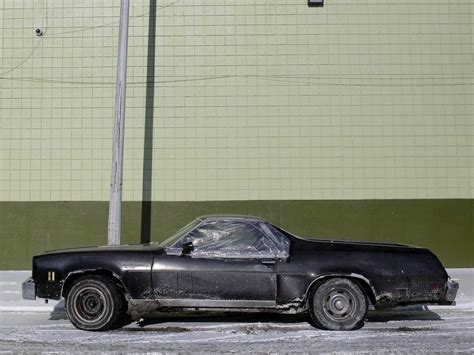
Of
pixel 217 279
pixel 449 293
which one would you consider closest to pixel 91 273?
pixel 217 279

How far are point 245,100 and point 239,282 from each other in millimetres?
5793

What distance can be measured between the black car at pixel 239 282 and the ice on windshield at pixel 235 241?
20 mm

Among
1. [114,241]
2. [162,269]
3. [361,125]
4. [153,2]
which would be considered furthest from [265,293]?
[153,2]

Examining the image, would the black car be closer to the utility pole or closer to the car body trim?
the car body trim

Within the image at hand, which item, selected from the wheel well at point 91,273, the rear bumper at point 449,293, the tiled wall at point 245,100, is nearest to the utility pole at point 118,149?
the tiled wall at point 245,100

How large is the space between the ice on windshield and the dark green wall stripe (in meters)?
4.38

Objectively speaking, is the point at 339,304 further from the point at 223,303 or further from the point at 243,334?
the point at 223,303

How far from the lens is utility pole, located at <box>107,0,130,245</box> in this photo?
905 cm

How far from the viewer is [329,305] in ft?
20.8

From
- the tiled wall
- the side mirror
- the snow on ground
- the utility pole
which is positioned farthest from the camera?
the tiled wall

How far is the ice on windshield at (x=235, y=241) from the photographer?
6441mm

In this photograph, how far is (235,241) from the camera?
6.58 meters

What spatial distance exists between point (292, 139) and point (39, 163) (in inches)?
215

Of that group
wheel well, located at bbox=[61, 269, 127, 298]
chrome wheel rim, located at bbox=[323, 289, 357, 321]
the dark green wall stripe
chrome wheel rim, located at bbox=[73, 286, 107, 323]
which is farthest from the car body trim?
the dark green wall stripe
